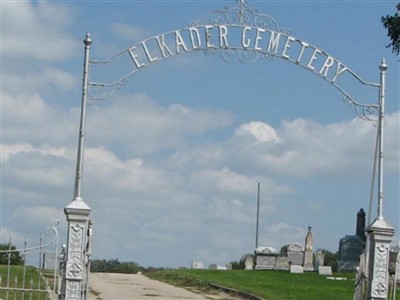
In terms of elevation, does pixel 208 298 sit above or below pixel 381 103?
below

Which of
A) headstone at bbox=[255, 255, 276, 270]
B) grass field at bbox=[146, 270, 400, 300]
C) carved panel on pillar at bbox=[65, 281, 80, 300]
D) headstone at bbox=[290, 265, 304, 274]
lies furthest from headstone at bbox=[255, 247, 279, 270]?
carved panel on pillar at bbox=[65, 281, 80, 300]

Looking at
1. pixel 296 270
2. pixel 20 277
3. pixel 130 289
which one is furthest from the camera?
pixel 296 270

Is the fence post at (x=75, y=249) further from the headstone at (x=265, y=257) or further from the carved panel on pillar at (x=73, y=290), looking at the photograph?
the headstone at (x=265, y=257)

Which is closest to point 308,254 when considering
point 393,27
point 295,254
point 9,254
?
point 295,254

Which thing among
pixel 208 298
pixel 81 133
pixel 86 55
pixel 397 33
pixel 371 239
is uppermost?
pixel 397 33

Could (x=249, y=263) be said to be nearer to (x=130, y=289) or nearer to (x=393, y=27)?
(x=130, y=289)

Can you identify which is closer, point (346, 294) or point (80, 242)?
point (80, 242)

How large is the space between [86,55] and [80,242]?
3111 mm

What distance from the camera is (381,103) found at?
17.4 meters

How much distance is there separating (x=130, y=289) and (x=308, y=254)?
16.6 m

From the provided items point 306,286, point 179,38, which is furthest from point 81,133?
point 306,286

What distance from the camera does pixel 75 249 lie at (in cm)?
1552

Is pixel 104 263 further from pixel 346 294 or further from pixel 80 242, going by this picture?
pixel 80 242

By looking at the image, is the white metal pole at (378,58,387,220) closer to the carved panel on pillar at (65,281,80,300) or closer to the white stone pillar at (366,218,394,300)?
the white stone pillar at (366,218,394,300)
